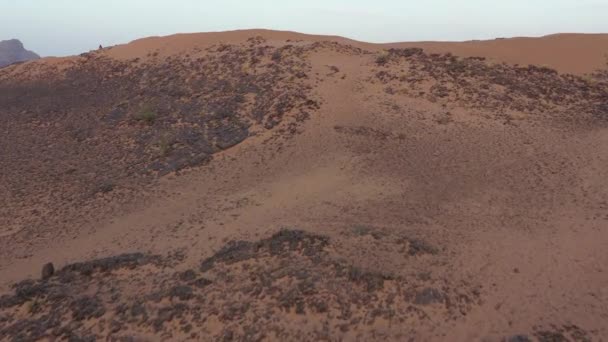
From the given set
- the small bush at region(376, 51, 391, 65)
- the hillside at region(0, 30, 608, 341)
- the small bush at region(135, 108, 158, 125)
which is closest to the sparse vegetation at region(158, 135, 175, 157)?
the hillside at region(0, 30, 608, 341)

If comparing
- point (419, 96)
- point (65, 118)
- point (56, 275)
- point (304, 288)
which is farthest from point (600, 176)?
point (65, 118)

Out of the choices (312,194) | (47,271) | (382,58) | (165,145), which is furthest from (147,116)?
(382,58)

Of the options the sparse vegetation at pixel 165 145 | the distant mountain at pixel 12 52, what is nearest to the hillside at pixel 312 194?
the sparse vegetation at pixel 165 145

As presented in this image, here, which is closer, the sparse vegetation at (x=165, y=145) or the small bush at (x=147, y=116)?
the sparse vegetation at (x=165, y=145)

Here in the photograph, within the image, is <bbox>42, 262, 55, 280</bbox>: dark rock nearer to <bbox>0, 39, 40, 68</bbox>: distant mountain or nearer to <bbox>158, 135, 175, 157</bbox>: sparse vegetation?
<bbox>158, 135, 175, 157</bbox>: sparse vegetation

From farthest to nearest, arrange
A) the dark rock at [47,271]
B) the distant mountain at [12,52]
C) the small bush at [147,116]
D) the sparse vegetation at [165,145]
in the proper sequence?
the distant mountain at [12,52] → the small bush at [147,116] → the sparse vegetation at [165,145] → the dark rock at [47,271]

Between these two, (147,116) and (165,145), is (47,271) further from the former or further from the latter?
(147,116)

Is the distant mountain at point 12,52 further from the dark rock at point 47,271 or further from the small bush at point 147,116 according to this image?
the dark rock at point 47,271
